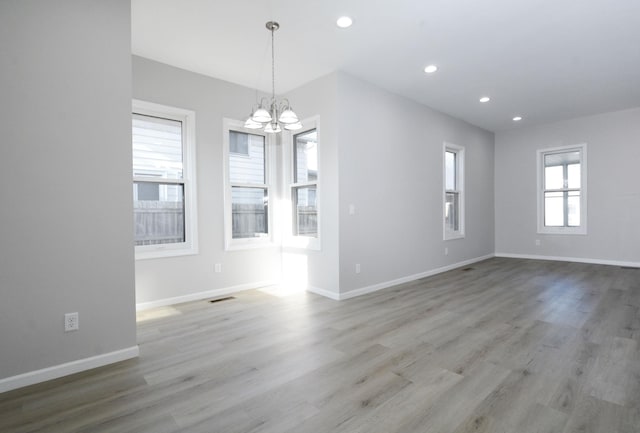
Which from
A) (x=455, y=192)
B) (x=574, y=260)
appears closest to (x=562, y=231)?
(x=574, y=260)

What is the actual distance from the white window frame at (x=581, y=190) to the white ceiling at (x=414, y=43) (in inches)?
68.8

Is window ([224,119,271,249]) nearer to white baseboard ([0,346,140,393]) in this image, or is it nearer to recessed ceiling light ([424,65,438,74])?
white baseboard ([0,346,140,393])

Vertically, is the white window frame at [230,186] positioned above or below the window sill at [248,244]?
above

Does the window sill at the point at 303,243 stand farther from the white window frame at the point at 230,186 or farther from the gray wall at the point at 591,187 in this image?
the gray wall at the point at 591,187

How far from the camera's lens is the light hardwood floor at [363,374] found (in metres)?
1.74

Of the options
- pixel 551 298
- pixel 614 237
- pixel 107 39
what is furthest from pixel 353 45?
pixel 614 237

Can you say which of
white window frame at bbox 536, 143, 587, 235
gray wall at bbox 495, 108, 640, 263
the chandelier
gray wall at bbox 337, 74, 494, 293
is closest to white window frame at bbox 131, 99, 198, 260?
the chandelier

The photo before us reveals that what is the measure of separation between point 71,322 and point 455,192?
20.7 ft

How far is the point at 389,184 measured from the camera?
479 centimetres

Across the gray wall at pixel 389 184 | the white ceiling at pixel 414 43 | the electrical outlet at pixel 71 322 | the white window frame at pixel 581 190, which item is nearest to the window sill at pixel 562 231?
the white window frame at pixel 581 190

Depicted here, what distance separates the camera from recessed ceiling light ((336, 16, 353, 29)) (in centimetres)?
298

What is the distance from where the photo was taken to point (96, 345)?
2400mm

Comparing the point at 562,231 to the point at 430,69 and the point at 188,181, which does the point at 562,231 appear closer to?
the point at 430,69

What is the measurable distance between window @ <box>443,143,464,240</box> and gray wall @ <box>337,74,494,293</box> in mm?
240
